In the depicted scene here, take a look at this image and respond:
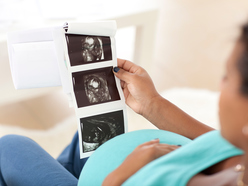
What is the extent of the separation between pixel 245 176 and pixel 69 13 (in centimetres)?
115

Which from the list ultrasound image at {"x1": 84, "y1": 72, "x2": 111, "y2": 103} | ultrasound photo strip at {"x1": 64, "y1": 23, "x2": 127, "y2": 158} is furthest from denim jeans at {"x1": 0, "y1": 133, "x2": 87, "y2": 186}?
ultrasound image at {"x1": 84, "y1": 72, "x2": 111, "y2": 103}

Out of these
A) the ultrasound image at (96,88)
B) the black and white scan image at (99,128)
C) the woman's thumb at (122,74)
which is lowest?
the black and white scan image at (99,128)

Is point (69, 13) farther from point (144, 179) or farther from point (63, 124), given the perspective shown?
point (144, 179)

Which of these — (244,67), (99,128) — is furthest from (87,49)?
(244,67)

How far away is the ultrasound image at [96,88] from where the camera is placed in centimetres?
86

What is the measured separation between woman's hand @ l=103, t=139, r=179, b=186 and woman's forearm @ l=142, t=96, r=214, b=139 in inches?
8.6

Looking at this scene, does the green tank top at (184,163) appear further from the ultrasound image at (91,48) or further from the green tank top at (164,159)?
the ultrasound image at (91,48)

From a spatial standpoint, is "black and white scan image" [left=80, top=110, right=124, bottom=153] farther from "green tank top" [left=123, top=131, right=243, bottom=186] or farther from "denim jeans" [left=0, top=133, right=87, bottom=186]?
"green tank top" [left=123, top=131, right=243, bottom=186]

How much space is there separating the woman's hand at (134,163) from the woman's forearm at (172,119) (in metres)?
0.22

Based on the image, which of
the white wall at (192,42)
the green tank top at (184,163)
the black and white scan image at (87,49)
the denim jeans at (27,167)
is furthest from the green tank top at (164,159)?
the white wall at (192,42)

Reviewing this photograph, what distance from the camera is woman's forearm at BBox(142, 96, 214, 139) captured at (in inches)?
32.1

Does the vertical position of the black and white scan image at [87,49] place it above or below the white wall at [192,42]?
above

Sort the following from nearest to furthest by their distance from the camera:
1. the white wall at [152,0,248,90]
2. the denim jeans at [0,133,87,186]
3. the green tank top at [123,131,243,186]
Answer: the green tank top at [123,131,243,186] < the denim jeans at [0,133,87,186] < the white wall at [152,0,248,90]

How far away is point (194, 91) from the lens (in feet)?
5.97
